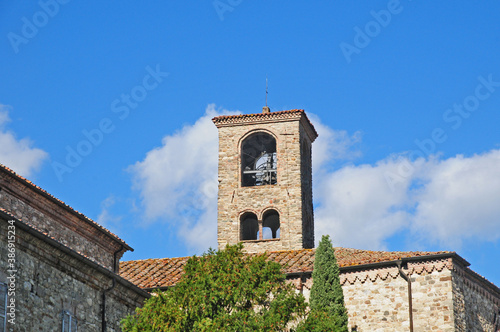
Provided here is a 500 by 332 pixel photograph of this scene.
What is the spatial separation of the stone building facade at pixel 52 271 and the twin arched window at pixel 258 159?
9.42 meters

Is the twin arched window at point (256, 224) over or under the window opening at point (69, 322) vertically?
over

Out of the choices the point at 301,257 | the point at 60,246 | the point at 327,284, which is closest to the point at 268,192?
the point at 301,257

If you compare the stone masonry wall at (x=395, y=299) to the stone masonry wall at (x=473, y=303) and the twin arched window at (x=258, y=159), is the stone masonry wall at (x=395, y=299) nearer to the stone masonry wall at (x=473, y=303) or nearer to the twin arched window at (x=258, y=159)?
the stone masonry wall at (x=473, y=303)

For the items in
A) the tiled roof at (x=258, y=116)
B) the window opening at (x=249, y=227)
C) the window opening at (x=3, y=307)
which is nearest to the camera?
the window opening at (x=3, y=307)

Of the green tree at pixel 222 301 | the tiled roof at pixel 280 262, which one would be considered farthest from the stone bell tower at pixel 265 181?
the green tree at pixel 222 301

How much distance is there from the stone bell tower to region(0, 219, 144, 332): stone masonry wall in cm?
1149

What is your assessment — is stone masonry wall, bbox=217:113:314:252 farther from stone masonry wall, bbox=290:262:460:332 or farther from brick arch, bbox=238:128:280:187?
stone masonry wall, bbox=290:262:460:332

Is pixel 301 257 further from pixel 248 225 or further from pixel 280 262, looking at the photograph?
pixel 248 225

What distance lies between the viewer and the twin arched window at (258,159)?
33.3 m

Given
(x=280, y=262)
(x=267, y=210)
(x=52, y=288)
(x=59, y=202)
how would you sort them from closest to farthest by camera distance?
(x=52, y=288) < (x=59, y=202) < (x=280, y=262) < (x=267, y=210)

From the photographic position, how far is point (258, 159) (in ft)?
112

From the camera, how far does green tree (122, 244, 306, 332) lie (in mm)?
17359

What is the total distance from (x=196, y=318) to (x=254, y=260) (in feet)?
6.24

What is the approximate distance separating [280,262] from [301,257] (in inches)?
29.5
